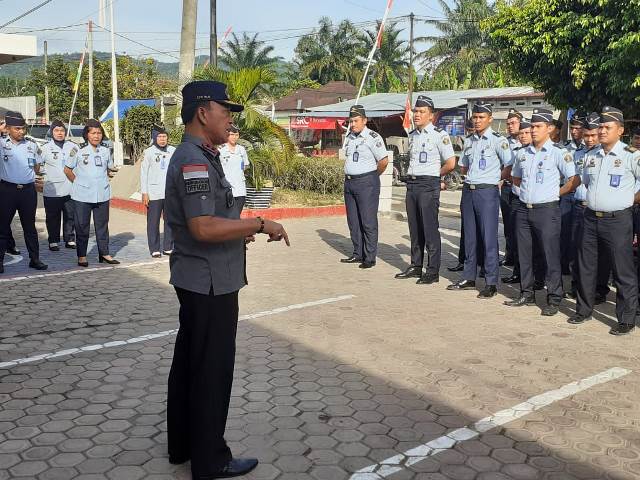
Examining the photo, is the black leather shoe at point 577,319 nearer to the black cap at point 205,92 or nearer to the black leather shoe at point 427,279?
the black leather shoe at point 427,279

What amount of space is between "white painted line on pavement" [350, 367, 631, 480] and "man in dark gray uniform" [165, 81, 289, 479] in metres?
0.66

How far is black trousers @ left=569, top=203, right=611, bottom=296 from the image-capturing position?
6.07 m

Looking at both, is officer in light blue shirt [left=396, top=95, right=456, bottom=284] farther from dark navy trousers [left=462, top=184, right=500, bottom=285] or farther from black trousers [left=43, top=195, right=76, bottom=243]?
black trousers [left=43, top=195, right=76, bottom=243]

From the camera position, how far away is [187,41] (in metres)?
15.4

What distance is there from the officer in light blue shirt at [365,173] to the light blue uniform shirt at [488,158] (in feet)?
4.79

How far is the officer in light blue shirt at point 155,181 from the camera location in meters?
8.83

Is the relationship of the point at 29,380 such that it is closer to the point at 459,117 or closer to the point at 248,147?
the point at 248,147

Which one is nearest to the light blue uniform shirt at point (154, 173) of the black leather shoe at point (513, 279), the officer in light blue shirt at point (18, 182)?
the officer in light blue shirt at point (18, 182)

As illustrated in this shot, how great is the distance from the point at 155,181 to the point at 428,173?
3.52 meters

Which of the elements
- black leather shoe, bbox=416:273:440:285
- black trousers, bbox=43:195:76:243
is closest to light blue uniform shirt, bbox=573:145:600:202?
black leather shoe, bbox=416:273:440:285

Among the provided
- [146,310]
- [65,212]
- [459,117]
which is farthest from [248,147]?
[459,117]

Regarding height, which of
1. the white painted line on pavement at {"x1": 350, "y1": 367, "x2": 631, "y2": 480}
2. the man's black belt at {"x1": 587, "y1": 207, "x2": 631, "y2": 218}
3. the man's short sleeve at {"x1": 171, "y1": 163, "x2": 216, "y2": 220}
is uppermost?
the man's short sleeve at {"x1": 171, "y1": 163, "x2": 216, "y2": 220}

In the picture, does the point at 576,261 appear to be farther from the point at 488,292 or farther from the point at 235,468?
the point at 235,468

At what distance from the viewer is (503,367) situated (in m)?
4.91
